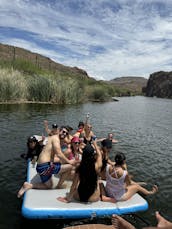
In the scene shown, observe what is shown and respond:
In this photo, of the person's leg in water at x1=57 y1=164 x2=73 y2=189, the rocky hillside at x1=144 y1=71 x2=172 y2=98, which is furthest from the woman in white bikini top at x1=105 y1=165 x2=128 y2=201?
the rocky hillside at x1=144 y1=71 x2=172 y2=98

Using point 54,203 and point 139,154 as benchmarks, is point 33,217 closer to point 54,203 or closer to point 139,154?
point 54,203

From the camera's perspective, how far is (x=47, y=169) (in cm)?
696

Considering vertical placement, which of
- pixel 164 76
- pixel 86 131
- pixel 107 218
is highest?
pixel 164 76

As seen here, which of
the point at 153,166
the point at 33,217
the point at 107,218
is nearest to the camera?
the point at 33,217

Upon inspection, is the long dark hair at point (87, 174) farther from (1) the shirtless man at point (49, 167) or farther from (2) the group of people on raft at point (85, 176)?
(1) the shirtless man at point (49, 167)

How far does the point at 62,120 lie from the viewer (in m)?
23.6

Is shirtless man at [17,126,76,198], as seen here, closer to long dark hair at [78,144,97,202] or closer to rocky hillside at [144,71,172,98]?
long dark hair at [78,144,97,202]

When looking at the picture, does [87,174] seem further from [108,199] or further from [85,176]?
[108,199]

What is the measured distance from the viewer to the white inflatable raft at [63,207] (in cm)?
593

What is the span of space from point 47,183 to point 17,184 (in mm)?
2033

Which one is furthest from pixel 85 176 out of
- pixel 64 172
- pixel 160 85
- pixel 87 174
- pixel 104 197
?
pixel 160 85

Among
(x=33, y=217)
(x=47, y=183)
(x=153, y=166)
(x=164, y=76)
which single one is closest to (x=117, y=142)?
(x=153, y=166)

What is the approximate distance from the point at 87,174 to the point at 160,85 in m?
164

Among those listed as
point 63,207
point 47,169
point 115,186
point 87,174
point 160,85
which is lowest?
point 63,207
